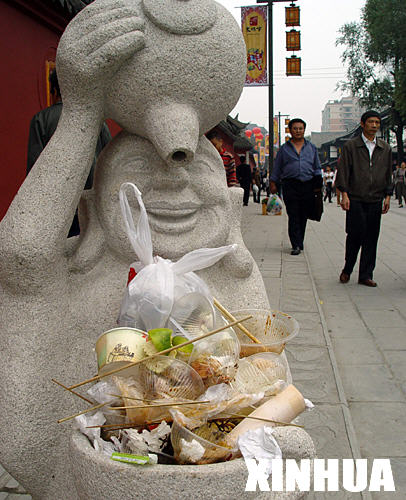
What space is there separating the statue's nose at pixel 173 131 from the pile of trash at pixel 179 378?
19cm

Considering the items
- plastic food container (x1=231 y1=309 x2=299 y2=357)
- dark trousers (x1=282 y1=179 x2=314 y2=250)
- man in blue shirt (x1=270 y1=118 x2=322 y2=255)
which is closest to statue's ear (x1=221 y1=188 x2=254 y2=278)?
plastic food container (x1=231 y1=309 x2=299 y2=357)

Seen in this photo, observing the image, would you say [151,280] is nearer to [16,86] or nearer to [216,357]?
[216,357]

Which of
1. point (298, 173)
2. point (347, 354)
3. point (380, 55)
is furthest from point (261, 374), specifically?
point (380, 55)

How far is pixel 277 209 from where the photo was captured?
415 inches

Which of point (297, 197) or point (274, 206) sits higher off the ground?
point (297, 197)

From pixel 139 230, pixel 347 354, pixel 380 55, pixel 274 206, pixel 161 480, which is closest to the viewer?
pixel 161 480

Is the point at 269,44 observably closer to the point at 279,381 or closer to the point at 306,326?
the point at 306,326

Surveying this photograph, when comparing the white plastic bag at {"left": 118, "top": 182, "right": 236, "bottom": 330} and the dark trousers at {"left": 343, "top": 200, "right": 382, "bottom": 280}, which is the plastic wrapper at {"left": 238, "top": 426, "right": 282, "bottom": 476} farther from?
the dark trousers at {"left": 343, "top": 200, "right": 382, "bottom": 280}

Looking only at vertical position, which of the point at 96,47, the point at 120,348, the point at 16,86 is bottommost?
the point at 120,348

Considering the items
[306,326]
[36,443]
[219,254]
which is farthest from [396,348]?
Answer: [36,443]

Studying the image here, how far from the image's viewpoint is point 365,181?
19.4ft

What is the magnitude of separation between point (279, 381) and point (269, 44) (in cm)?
1260

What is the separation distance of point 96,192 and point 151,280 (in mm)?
541

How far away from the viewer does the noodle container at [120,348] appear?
171cm
